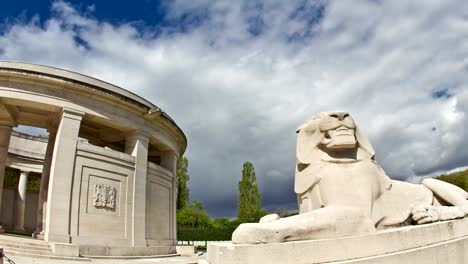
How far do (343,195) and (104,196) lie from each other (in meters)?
15.9

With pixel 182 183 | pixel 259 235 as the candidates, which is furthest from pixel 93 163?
pixel 182 183

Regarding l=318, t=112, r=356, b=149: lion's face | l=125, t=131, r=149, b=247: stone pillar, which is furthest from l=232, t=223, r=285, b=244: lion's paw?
l=125, t=131, r=149, b=247: stone pillar

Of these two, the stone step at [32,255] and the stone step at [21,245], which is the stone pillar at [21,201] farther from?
the stone step at [32,255]

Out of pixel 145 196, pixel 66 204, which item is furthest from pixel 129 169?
pixel 66 204

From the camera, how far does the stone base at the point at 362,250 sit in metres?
3.99

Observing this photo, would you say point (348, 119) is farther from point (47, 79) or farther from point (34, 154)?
point (34, 154)

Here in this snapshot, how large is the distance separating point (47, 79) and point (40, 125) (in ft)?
19.7

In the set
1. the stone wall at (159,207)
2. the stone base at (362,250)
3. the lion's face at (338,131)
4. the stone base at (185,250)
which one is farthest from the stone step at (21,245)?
the lion's face at (338,131)

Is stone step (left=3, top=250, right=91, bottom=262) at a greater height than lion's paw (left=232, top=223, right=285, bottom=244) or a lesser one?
lesser

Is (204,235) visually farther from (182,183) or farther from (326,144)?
(326,144)

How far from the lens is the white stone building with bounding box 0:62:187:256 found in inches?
661

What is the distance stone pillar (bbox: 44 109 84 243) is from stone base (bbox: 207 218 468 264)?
14.0 metres

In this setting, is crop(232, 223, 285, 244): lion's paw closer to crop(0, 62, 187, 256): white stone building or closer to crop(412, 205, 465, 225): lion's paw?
crop(412, 205, 465, 225): lion's paw

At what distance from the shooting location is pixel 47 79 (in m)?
Result: 17.0
